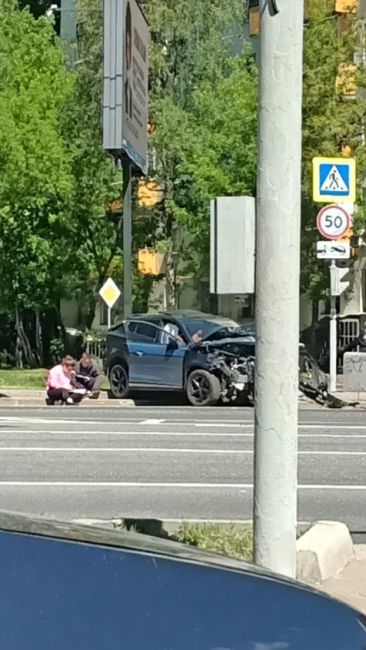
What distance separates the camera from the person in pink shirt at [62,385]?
2116 cm

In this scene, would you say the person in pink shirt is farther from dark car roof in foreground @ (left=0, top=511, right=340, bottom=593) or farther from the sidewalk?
dark car roof in foreground @ (left=0, top=511, right=340, bottom=593)

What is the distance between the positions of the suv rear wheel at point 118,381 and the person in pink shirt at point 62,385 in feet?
4.00

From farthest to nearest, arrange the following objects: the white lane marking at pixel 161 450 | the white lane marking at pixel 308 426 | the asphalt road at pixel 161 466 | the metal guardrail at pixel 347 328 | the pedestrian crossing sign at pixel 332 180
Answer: the metal guardrail at pixel 347 328
the pedestrian crossing sign at pixel 332 180
the white lane marking at pixel 308 426
the white lane marking at pixel 161 450
the asphalt road at pixel 161 466

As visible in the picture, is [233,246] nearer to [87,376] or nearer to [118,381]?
[87,376]

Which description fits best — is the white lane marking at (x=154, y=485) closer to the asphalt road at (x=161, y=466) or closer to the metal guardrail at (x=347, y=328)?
the asphalt road at (x=161, y=466)

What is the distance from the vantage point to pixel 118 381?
22.4 m

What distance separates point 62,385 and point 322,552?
15.0 m

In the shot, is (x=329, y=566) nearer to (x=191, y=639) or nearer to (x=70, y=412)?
(x=191, y=639)

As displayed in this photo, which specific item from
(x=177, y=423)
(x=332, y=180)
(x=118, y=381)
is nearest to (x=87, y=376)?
(x=118, y=381)

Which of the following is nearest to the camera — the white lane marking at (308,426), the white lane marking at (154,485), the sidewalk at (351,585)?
the sidewalk at (351,585)

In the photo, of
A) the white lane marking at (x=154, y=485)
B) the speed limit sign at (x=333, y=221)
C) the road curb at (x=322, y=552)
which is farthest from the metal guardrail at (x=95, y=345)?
the road curb at (x=322, y=552)

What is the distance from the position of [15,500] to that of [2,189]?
2392cm

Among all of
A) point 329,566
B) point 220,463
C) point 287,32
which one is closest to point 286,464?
point 329,566

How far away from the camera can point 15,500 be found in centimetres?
961
